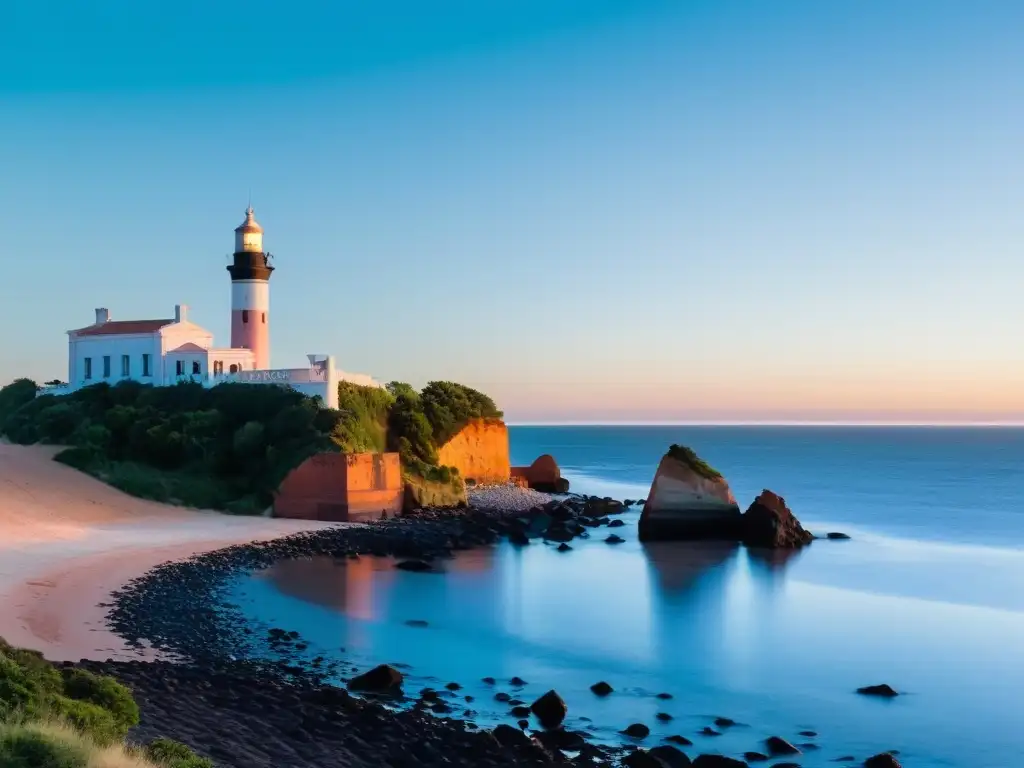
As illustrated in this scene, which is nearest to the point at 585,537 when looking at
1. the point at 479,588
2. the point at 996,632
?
the point at 479,588

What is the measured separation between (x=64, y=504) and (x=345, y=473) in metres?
9.44

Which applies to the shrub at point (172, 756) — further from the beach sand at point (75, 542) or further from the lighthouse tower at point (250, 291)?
the lighthouse tower at point (250, 291)

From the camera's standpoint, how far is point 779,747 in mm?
14602

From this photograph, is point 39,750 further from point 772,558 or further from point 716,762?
point 772,558

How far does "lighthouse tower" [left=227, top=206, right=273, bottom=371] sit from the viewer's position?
4475 cm

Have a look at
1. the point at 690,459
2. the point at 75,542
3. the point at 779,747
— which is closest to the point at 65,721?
the point at 779,747

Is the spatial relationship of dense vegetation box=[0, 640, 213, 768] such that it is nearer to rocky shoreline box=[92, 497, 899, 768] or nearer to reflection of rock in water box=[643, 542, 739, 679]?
rocky shoreline box=[92, 497, 899, 768]

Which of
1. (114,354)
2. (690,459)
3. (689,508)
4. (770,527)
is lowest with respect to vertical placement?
(770,527)

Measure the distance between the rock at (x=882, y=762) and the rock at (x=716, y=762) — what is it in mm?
1885

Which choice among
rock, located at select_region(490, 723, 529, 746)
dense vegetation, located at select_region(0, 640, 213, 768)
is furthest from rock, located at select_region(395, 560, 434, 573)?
dense vegetation, located at select_region(0, 640, 213, 768)


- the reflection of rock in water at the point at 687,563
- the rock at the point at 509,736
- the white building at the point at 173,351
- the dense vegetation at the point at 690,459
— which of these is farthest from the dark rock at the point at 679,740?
the white building at the point at 173,351

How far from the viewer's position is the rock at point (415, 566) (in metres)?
29.2

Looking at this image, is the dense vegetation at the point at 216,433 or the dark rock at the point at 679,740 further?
the dense vegetation at the point at 216,433

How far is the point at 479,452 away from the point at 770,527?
16687 mm
